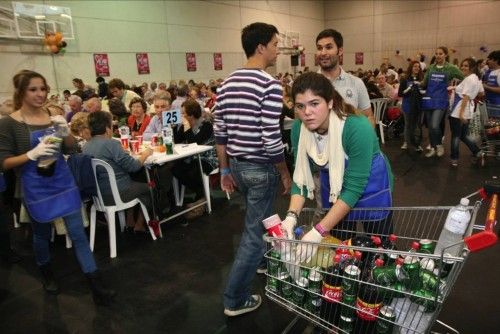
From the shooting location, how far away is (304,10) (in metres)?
19.1

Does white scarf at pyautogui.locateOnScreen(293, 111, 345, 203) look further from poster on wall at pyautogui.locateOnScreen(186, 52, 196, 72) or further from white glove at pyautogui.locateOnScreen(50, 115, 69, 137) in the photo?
poster on wall at pyautogui.locateOnScreen(186, 52, 196, 72)

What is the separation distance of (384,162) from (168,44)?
39.6 feet

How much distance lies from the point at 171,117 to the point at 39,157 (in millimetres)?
2299

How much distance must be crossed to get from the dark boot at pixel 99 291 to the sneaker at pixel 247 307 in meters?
0.99

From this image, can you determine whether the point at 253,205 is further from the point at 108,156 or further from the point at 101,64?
the point at 101,64

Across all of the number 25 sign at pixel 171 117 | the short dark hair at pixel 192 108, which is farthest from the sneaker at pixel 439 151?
the number 25 sign at pixel 171 117

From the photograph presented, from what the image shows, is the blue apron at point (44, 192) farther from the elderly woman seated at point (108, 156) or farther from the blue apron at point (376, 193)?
the blue apron at point (376, 193)

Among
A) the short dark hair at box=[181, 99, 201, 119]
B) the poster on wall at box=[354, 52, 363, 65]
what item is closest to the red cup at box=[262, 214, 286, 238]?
the short dark hair at box=[181, 99, 201, 119]

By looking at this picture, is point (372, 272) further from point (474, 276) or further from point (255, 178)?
point (474, 276)

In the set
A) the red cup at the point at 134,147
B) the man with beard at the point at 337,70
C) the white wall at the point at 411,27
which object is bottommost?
the red cup at the point at 134,147

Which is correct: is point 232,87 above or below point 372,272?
above

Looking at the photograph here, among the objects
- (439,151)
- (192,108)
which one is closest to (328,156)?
(192,108)

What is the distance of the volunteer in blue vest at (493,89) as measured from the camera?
5431 mm

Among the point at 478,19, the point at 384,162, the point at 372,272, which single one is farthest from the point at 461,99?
the point at 478,19
